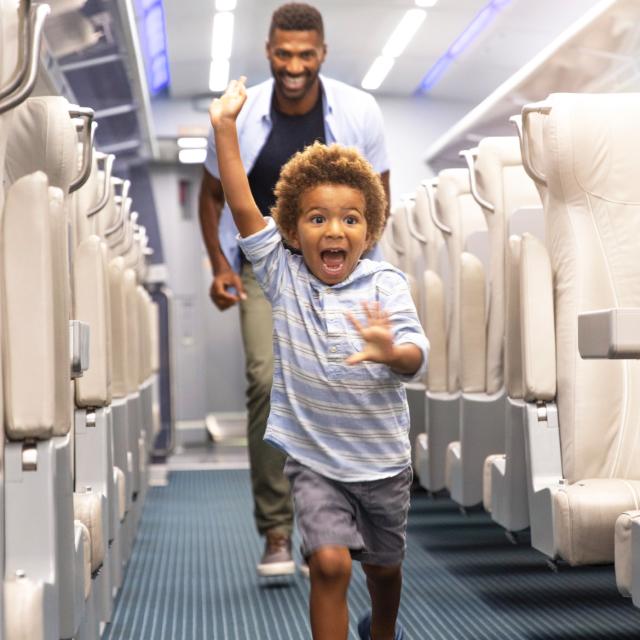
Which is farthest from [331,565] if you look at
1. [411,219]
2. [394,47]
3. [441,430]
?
[394,47]

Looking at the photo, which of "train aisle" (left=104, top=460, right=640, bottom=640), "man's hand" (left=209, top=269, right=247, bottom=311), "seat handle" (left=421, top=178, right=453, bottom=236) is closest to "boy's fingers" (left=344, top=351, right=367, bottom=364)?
"train aisle" (left=104, top=460, right=640, bottom=640)

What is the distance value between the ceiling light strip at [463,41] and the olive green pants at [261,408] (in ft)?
22.8

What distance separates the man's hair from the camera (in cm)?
405

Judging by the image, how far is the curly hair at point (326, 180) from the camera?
2.54 meters

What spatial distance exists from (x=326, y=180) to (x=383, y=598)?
2.97 ft

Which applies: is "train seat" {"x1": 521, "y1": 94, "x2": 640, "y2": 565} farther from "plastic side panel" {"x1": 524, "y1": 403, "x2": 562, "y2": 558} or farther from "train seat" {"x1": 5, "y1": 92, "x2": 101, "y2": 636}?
"train seat" {"x1": 5, "y1": 92, "x2": 101, "y2": 636}

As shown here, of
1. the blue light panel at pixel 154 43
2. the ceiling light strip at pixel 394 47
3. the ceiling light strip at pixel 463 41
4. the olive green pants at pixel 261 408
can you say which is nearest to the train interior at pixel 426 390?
the olive green pants at pixel 261 408

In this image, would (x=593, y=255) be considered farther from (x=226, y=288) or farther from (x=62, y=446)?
(x=62, y=446)

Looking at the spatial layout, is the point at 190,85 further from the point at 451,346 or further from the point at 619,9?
the point at 451,346

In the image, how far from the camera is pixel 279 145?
13.7 feet

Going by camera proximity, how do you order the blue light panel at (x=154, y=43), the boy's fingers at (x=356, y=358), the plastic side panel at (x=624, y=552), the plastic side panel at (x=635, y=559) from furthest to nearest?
the blue light panel at (x=154, y=43) < the plastic side panel at (x=624, y=552) < the plastic side panel at (x=635, y=559) < the boy's fingers at (x=356, y=358)

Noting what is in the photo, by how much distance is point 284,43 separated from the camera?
13.2ft

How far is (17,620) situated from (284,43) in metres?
2.43

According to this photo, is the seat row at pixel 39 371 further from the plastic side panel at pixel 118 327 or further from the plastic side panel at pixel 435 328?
the plastic side panel at pixel 435 328
